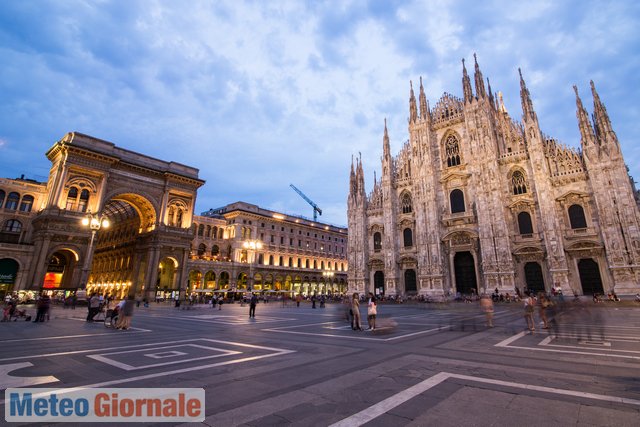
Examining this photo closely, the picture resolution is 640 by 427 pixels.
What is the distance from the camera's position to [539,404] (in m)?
3.90

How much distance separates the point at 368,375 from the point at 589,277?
3353 centimetres

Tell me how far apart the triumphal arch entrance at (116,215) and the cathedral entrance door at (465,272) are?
1366 inches

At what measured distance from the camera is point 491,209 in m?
33.8

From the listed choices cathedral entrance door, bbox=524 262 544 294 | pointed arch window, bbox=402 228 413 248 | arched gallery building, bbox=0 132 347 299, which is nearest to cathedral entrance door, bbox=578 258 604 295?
cathedral entrance door, bbox=524 262 544 294

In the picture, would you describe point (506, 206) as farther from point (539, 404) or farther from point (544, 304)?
point (539, 404)

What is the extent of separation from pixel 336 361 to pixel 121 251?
53802mm

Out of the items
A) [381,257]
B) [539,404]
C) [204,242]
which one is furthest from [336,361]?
[204,242]

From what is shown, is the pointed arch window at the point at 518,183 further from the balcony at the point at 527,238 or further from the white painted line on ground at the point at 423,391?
the white painted line on ground at the point at 423,391

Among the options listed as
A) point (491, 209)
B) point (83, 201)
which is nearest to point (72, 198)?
point (83, 201)

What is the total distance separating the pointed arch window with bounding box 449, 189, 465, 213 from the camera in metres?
37.5

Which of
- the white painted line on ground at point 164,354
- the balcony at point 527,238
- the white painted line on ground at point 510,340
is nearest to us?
the white painted line on ground at point 164,354

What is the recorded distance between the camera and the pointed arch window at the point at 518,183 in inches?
1324

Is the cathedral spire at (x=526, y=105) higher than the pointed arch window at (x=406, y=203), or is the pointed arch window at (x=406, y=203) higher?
the cathedral spire at (x=526, y=105)

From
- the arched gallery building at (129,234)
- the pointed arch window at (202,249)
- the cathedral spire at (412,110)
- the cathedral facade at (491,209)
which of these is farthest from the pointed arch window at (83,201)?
the cathedral spire at (412,110)
